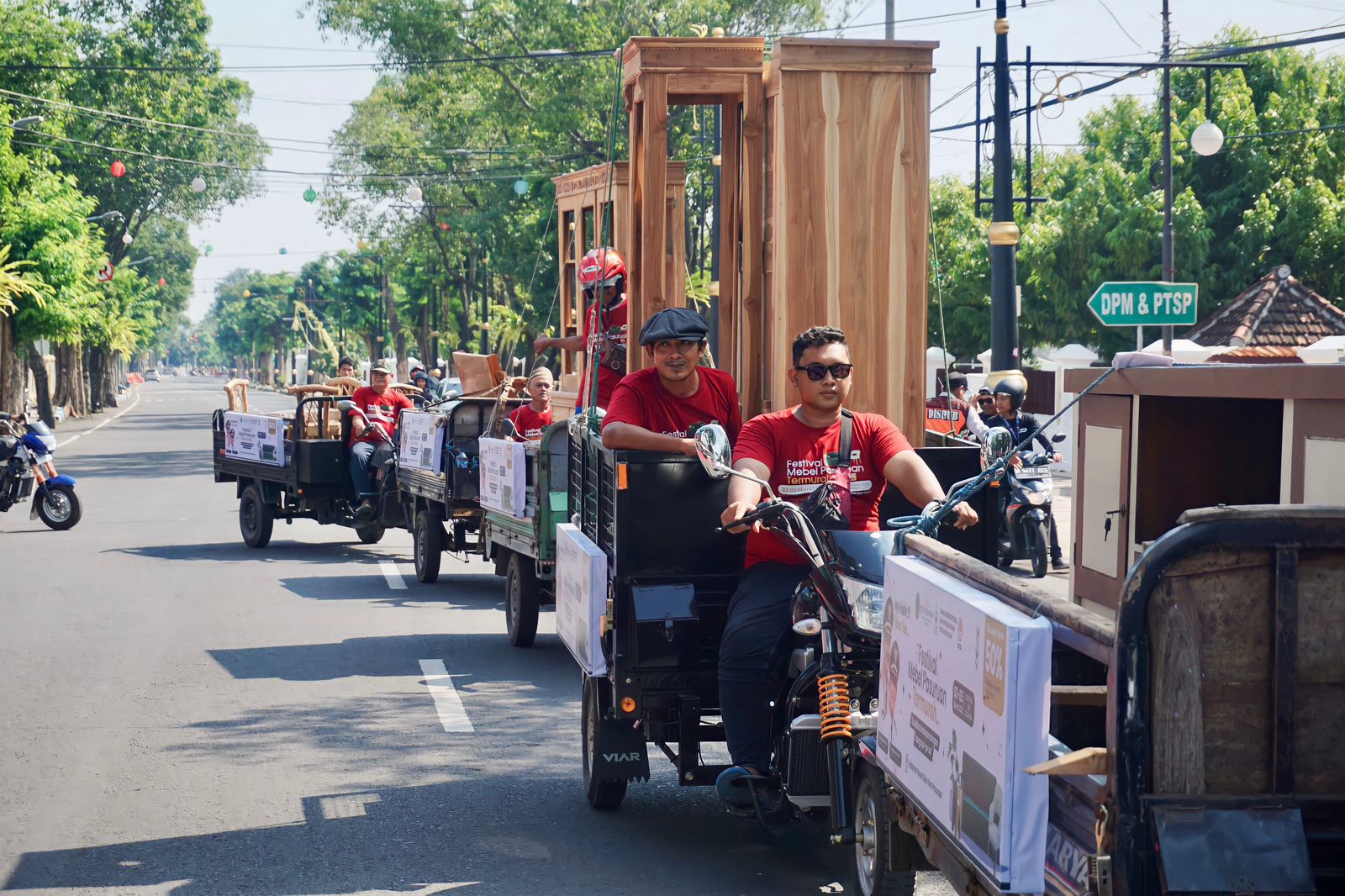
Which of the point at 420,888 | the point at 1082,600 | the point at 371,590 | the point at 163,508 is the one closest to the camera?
the point at 420,888

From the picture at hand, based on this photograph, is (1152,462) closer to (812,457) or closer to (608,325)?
(608,325)

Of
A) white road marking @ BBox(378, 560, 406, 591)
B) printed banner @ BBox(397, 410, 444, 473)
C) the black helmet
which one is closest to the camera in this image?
printed banner @ BBox(397, 410, 444, 473)

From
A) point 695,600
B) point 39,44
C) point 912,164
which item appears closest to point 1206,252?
point 912,164

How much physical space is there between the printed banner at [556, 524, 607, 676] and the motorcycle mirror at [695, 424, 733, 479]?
1.33m

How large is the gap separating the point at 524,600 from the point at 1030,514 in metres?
5.95

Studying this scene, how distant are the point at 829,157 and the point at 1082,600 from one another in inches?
147

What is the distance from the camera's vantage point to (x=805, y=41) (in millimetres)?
7539

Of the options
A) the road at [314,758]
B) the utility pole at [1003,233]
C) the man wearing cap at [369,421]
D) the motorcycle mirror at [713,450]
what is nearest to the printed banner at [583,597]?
the road at [314,758]

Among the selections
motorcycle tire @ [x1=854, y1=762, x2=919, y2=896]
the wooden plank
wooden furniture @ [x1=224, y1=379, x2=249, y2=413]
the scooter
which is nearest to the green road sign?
the scooter

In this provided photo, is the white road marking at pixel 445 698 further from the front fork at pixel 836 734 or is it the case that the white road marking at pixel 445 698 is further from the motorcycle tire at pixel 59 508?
the motorcycle tire at pixel 59 508

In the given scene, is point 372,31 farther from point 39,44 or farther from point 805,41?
point 805,41

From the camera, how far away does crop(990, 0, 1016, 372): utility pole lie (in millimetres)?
16031

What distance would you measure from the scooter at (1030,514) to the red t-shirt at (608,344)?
525 cm

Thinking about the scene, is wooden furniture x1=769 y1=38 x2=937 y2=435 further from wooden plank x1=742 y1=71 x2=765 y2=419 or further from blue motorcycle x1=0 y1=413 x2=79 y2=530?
blue motorcycle x1=0 y1=413 x2=79 y2=530
